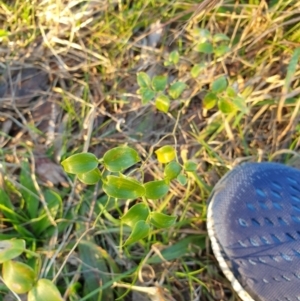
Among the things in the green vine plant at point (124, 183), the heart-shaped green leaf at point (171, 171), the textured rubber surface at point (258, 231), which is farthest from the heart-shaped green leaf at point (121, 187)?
the textured rubber surface at point (258, 231)

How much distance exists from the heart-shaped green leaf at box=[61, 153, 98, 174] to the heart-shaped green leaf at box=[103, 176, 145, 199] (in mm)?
39

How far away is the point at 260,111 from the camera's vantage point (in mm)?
1250

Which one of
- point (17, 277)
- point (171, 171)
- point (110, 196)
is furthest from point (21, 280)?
point (171, 171)

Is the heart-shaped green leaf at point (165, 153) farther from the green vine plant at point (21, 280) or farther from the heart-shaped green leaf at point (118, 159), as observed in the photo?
the green vine plant at point (21, 280)

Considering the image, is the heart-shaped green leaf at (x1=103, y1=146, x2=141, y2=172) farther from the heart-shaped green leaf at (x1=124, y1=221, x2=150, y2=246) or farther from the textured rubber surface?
the textured rubber surface

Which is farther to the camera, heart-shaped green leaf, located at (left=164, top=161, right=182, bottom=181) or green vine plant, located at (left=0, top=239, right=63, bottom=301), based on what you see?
heart-shaped green leaf, located at (left=164, top=161, right=182, bottom=181)

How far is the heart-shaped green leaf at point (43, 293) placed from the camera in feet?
2.57

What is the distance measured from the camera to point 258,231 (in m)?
1.08

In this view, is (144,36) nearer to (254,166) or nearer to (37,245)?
(254,166)

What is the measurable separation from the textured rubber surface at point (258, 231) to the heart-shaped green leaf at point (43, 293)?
0.41m

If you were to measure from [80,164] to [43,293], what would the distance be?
20 centimetres

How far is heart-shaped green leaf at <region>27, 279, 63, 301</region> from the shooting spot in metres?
0.78

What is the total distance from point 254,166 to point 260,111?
0.52 feet

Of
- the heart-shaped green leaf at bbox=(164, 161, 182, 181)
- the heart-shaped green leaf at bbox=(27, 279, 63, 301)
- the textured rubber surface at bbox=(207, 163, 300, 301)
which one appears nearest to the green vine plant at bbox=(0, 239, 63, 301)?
the heart-shaped green leaf at bbox=(27, 279, 63, 301)
